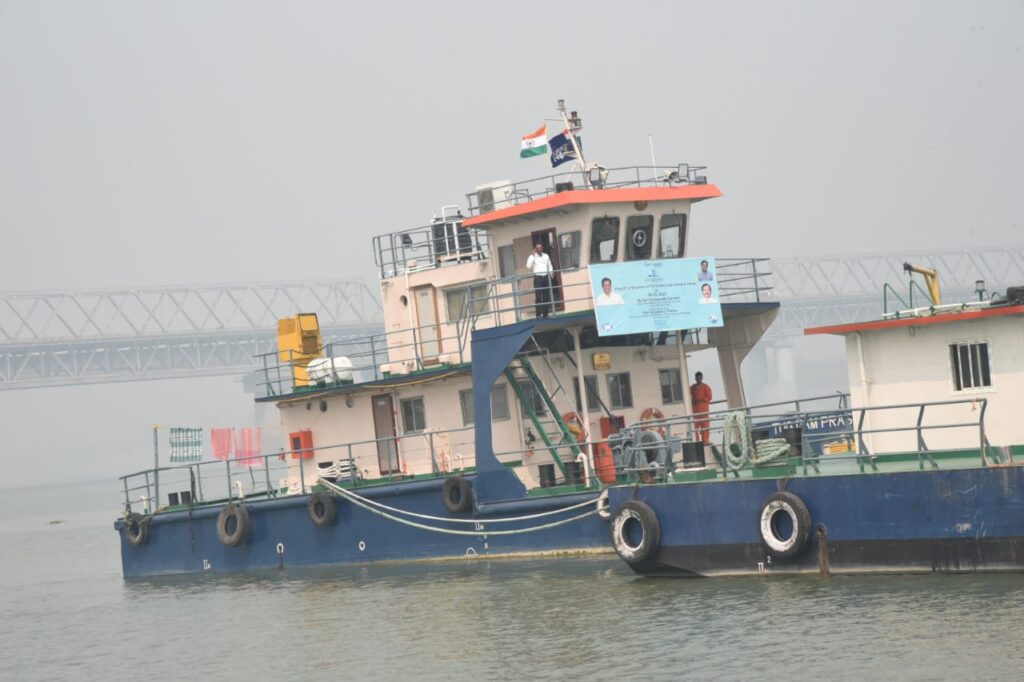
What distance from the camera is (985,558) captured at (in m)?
17.9

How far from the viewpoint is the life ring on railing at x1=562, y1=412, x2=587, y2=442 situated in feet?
80.7

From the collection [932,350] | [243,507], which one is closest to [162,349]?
[243,507]

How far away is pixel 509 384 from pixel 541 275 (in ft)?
6.55

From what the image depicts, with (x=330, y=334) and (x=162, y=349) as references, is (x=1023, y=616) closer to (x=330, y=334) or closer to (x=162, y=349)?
(x=330, y=334)

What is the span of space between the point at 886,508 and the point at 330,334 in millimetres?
128392

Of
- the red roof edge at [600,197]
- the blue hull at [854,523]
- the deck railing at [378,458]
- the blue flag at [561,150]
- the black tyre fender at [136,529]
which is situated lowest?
the blue hull at [854,523]

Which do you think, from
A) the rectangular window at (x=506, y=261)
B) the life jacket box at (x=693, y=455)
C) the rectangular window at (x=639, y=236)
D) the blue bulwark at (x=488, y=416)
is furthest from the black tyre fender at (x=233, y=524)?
the life jacket box at (x=693, y=455)

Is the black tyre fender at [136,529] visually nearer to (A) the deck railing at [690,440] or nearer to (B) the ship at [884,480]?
(A) the deck railing at [690,440]

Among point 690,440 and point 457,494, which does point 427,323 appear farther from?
point 690,440

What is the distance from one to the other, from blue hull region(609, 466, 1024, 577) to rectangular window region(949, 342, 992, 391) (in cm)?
213

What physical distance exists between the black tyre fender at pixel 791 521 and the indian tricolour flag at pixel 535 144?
9.52 metres

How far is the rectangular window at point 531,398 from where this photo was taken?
25.1 meters

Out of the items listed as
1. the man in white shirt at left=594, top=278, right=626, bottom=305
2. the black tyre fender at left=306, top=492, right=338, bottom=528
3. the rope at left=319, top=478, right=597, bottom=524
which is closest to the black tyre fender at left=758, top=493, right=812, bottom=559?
the rope at left=319, top=478, right=597, bottom=524

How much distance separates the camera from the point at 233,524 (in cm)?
2883
